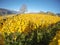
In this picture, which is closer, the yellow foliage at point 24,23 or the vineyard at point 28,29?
the vineyard at point 28,29

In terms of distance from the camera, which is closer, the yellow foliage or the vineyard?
the vineyard

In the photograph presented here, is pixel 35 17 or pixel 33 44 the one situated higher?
pixel 35 17

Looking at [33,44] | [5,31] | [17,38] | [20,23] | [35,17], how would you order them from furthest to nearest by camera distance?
[35,17] → [20,23] → [5,31] → [17,38] → [33,44]

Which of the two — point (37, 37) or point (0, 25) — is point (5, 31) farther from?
point (37, 37)

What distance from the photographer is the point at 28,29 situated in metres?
9.05

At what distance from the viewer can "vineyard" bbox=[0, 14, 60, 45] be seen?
727 cm

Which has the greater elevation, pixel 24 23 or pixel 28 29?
pixel 24 23

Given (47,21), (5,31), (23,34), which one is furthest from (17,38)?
(47,21)

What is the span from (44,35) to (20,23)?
243 centimetres

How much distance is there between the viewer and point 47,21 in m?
9.64

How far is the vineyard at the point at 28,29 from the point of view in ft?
23.9

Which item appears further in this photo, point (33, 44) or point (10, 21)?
point (10, 21)

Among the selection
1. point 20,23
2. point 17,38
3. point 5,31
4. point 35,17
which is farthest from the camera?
point 35,17

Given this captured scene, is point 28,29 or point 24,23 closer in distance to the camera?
point 28,29
